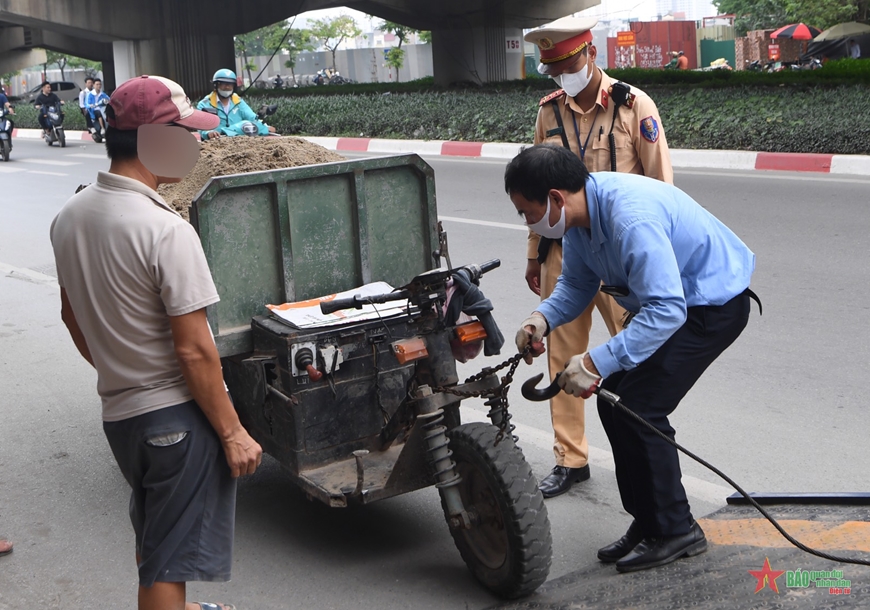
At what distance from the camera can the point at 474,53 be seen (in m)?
25.7

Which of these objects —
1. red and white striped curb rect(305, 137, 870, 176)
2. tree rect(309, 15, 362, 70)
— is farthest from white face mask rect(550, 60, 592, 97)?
tree rect(309, 15, 362, 70)

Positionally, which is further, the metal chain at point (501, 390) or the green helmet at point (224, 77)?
the green helmet at point (224, 77)

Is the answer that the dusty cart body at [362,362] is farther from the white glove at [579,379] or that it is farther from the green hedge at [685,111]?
the green hedge at [685,111]

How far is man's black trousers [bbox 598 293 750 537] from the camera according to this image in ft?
9.87

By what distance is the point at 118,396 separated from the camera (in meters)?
2.48

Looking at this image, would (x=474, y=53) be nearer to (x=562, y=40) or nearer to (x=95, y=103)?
(x=95, y=103)

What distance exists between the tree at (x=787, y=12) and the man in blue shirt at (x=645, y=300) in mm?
21633

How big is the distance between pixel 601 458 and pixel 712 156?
9.26m

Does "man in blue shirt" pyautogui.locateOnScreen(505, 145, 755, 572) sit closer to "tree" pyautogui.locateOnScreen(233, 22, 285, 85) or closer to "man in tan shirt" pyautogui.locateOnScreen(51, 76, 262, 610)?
"man in tan shirt" pyautogui.locateOnScreen(51, 76, 262, 610)

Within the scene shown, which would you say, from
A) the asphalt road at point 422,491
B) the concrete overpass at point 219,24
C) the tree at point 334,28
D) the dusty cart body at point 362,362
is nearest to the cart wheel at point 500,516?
the dusty cart body at point 362,362

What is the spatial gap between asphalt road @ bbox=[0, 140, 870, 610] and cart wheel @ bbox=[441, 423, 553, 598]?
14 centimetres

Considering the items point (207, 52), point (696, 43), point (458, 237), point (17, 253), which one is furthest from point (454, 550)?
point (696, 43)

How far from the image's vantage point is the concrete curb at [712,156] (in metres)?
11.2

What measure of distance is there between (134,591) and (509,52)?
2449cm
